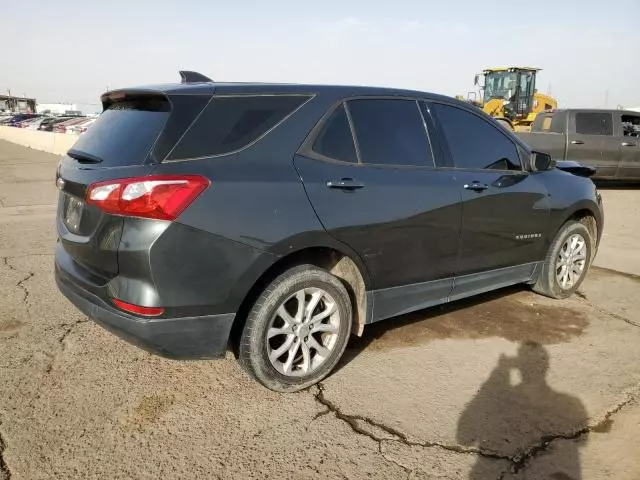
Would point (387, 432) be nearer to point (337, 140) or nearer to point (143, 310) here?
point (143, 310)

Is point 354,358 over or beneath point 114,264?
beneath

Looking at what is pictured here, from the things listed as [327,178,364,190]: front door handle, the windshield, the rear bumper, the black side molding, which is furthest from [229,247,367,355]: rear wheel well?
the windshield

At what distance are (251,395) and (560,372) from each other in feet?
6.55

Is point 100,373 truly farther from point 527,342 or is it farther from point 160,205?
point 527,342

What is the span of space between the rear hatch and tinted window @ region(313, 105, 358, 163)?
0.70 m

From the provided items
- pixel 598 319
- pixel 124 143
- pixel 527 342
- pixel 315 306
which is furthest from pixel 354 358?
pixel 598 319

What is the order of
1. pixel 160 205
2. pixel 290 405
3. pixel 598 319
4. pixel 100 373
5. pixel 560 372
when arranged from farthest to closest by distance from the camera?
pixel 598 319
pixel 560 372
pixel 100 373
pixel 290 405
pixel 160 205

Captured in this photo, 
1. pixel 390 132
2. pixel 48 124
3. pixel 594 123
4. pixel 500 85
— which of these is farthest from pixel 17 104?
pixel 390 132

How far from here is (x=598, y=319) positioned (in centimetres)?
438

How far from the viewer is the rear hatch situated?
2.57m

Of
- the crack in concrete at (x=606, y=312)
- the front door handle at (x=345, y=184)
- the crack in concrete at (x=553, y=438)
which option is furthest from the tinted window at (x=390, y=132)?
the crack in concrete at (x=606, y=312)

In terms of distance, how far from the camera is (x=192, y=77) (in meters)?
3.34

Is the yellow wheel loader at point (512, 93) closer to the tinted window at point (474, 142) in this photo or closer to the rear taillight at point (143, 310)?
the tinted window at point (474, 142)

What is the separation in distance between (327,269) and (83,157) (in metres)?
1.55
